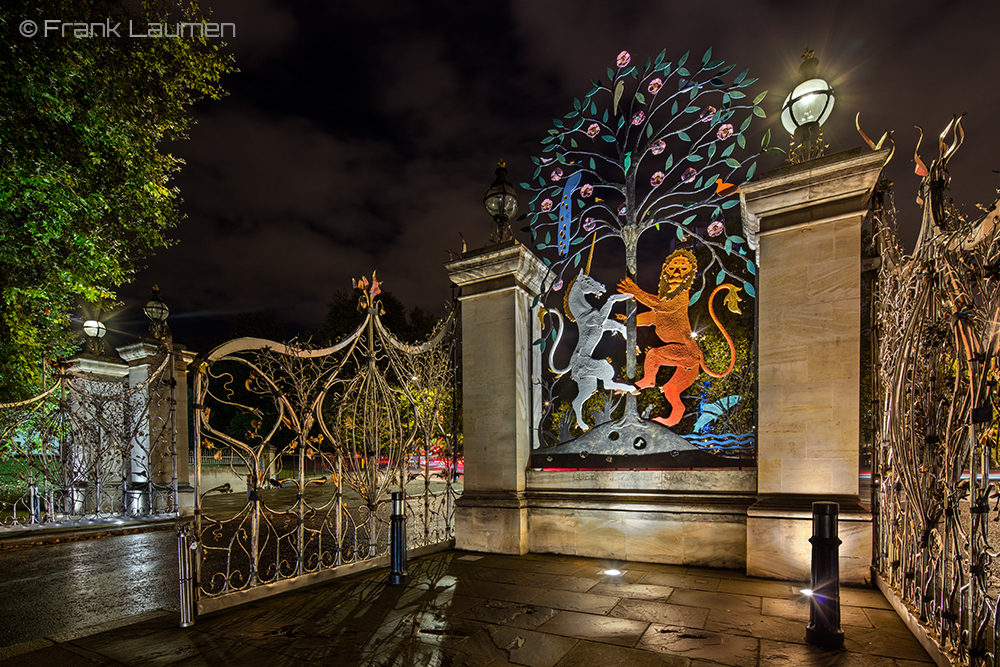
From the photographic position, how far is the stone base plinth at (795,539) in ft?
15.5

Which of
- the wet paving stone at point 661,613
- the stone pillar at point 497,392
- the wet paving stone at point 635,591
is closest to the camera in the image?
the wet paving stone at point 661,613

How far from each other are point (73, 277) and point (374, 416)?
798 centimetres

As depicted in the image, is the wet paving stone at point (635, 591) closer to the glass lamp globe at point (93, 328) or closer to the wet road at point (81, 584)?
the wet road at point (81, 584)

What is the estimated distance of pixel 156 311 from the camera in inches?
396

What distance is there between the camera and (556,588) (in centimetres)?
504

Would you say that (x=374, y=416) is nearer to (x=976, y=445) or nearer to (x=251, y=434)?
(x=251, y=434)

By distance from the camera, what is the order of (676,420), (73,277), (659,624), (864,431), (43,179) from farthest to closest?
(73,277) → (43,179) → (676,420) → (864,431) → (659,624)

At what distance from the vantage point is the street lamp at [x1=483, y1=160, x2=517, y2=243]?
720 centimetres

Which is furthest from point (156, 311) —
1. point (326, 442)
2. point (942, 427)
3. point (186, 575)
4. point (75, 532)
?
point (942, 427)

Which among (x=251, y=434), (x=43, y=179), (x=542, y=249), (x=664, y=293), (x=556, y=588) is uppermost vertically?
(x=43, y=179)

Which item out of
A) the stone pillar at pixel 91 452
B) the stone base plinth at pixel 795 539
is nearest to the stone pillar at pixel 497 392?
the stone base plinth at pixel 795 539

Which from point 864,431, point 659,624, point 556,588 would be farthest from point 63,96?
point 864,431

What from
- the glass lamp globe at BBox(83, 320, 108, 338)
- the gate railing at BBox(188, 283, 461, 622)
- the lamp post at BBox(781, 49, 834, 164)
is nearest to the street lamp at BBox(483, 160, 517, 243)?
the gate railing at BBox(188, 283, 461, 622)

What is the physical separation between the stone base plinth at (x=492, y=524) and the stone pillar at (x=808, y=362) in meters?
2.78
